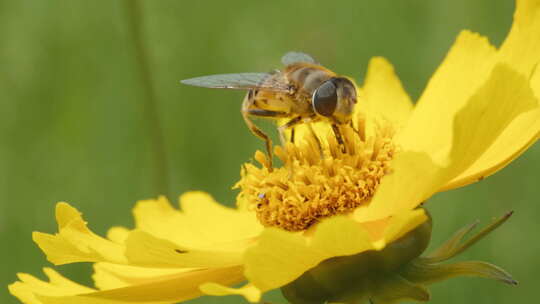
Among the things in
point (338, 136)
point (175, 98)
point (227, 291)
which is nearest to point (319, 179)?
point (338, 136)

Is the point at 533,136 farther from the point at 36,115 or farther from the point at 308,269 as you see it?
the point at 36,115

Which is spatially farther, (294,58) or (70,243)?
(294,58)

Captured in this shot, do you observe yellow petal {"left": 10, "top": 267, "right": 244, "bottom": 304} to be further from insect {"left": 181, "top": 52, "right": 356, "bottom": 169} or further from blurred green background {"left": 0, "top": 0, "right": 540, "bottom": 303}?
blurred green background {"left": 0, "top": 0, "right": 540, "bottom": 303}

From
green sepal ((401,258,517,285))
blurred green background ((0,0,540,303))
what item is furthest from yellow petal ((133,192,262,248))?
blurred green background ((0,0,540,303))

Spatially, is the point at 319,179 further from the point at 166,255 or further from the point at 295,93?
the point at 166,255

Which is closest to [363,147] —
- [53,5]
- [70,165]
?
[70,165]

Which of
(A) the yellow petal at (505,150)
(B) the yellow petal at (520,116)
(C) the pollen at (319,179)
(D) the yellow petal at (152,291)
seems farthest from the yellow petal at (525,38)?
(D) the yellow petal at (152,291)
